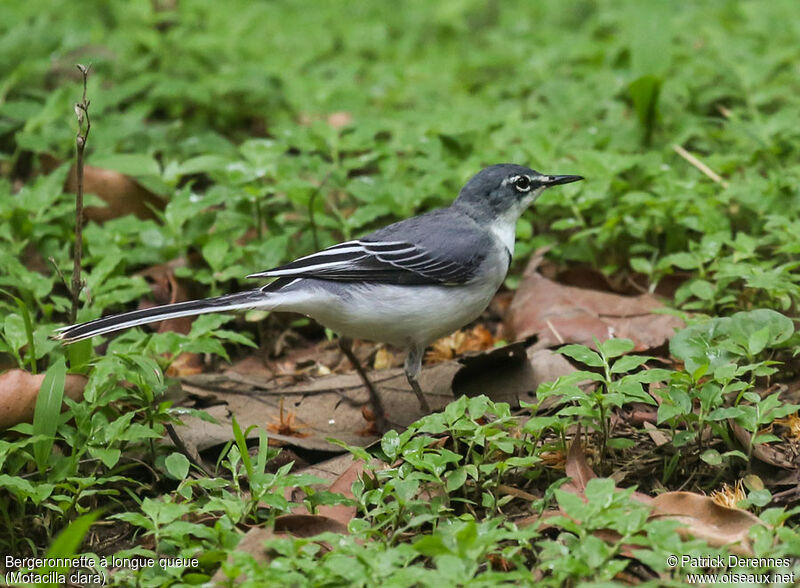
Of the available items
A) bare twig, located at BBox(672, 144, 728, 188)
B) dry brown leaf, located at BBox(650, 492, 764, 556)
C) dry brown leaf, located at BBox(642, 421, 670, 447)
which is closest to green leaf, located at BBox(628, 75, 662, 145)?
bare twig, located at BBox(672, 144, 728, 188)

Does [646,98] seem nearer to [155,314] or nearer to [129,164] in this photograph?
[129,164]

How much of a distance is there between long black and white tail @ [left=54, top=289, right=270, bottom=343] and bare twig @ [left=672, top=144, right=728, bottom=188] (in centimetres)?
352

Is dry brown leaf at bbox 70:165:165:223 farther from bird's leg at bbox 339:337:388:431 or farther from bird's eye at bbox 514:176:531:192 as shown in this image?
bird's eye at bbox 514:176:531:192

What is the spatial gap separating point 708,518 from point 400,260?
2.23 m

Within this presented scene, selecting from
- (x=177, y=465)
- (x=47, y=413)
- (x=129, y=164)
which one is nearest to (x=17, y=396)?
(x=47, y=413)

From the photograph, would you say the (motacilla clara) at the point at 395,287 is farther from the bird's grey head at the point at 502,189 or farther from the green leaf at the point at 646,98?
the green leaf at the point at 646,98

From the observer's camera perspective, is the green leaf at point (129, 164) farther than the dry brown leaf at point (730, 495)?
Yes

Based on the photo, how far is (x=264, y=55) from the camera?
31.0 feet

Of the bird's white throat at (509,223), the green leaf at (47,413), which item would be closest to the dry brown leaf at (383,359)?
the bird's white throat at (509,223)

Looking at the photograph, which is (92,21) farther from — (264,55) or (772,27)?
(772,27)

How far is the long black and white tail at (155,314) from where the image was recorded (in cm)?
454

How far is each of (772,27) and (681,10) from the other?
1.21 meters

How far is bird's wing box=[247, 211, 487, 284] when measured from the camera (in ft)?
16.8

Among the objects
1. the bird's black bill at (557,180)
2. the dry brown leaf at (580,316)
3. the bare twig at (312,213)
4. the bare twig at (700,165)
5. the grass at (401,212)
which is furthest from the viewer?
the bare twig at (700,165)
